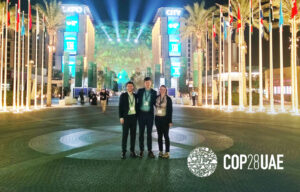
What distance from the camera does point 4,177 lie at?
473cm

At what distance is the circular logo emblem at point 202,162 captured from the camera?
5.09m

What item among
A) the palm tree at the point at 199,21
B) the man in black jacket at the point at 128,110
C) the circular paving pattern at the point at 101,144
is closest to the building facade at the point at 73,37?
the palm tree at the point at 199,21

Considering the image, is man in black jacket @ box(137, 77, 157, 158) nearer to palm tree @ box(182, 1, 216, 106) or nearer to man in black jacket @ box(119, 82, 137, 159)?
man in black jacket @ box(119, 82, 137, 159)

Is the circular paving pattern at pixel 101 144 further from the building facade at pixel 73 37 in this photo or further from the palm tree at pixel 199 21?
the building facade at pixel 73 37

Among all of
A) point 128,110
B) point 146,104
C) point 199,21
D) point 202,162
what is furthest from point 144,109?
point 199,21

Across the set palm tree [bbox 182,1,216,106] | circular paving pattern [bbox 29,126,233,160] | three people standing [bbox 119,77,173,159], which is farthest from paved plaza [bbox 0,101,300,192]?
palm tree [bbox 182,1,216,106]

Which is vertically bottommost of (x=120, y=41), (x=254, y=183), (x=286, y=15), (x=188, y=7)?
(x=254, y=183)

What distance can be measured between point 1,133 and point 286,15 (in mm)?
25449

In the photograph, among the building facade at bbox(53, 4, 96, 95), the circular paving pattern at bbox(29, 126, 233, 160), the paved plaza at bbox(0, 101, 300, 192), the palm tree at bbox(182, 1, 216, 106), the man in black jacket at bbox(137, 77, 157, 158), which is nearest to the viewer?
the paved plaza at bbox(0, 101, 300, 192)

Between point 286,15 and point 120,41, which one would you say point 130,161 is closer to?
point 286,15

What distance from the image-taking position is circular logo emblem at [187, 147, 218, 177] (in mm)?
5087

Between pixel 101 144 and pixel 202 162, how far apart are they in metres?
3.24

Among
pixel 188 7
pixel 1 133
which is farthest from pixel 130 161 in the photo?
pixel 188 7

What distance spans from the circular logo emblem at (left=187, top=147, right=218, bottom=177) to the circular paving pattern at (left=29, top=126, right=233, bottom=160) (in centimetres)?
23
